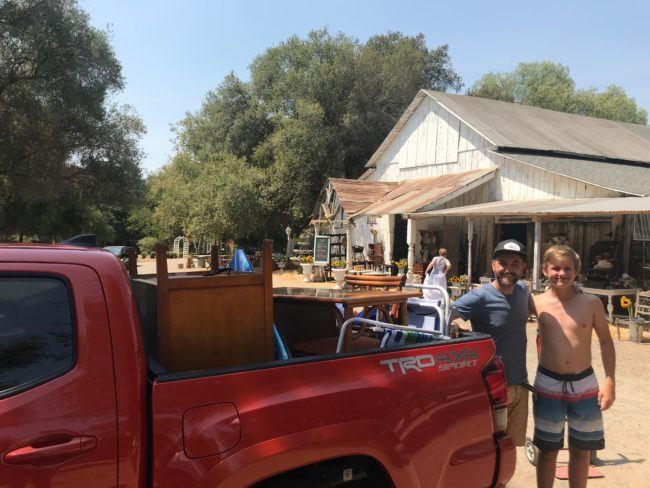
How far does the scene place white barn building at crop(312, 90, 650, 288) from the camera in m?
13.5

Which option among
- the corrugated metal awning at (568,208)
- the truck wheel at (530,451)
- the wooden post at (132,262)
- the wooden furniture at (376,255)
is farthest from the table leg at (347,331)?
the wooden furniture at (376,255)

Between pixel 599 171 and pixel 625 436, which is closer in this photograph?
pixel 625 436

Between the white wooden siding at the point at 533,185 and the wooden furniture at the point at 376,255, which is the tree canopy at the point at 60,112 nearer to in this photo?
the wooden furniture at the point at 376,255

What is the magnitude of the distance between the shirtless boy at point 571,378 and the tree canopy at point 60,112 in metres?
15.0

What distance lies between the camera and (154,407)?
5.84ft

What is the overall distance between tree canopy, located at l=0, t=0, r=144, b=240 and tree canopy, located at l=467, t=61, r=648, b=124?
29.8 meters

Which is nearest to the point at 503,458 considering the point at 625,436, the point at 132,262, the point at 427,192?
the point at 132,262

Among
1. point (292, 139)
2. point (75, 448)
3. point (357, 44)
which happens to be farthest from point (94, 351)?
point (357, 44)

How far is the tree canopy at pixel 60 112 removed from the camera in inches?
551

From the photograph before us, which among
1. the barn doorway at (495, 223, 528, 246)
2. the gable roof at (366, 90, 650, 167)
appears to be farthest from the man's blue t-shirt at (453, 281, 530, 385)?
the gable roof at (366, 90, 650, 167)

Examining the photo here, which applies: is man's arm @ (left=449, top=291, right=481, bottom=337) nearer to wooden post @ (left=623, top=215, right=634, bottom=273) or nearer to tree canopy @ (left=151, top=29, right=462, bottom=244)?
wooden post @ (left=623, top=215, right=634, bottom=273)

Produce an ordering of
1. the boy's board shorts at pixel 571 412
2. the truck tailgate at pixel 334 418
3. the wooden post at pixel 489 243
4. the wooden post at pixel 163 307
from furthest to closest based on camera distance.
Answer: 1. the wooden post at pixel 489 243
2. the boy's board shorts at pixel 571 412
3. the wooden post at pixel 163 307
4. the truck tailgate at pixel 334 418

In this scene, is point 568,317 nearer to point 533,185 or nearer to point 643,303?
point 643,303

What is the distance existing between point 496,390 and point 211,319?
57.7 inches
